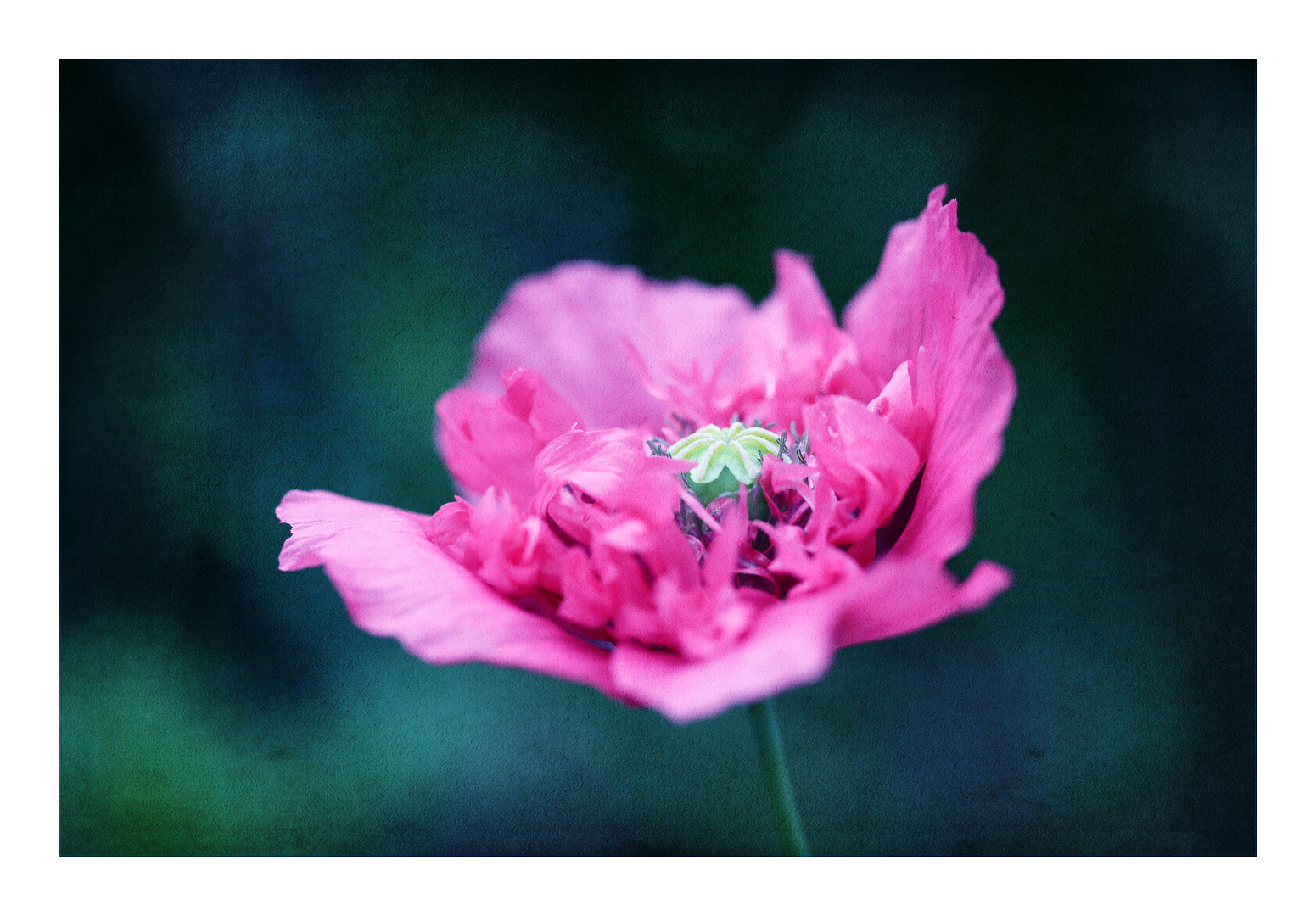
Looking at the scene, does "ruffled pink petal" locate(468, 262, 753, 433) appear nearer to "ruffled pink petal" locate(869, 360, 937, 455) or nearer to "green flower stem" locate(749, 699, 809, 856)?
"ruffled pink petal" locate(869, 360, 937, 455)

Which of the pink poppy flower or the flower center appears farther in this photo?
the flower center

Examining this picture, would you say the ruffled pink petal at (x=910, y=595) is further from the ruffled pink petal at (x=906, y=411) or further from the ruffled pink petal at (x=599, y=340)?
the ruffled pink petal at (x=599, y=340)

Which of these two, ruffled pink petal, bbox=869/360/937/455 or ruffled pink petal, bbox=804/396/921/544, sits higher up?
ruffled pink petal, bbox=869/360/937/455

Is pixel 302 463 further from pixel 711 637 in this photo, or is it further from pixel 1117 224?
pixel 1117 224

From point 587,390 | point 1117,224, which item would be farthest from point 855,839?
point 1117,224

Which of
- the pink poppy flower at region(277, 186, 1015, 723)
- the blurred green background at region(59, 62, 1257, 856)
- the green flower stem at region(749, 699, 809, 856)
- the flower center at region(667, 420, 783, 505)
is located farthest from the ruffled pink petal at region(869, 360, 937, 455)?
the blurred green background at region(59, 62, 1257, 856)

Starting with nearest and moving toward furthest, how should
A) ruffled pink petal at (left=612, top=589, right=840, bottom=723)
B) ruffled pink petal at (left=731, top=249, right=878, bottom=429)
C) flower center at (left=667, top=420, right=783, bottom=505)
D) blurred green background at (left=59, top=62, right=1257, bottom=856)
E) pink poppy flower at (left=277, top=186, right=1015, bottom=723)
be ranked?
ruffled pink petal at (left=612, top=589, right=840, bottom=723) < pink poppy flower at (left=277, top=186, right=1015, bottom=723) < flower center at (left=667, top=420, right=783, bottom=505) < ruffled pink petal at (left=731, top=249, right=878, bottom=429) < blurred green background at (left=59, top=62, right=1257, bottom=856)

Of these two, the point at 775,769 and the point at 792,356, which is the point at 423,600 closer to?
the point at 775,769
